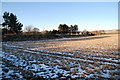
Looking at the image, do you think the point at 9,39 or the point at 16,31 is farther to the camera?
the point at 16,31

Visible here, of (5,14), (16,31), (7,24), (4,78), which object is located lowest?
(4,78)

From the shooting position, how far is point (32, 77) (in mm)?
2920

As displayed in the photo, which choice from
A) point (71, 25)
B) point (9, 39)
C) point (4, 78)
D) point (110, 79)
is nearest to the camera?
point (110, 79)

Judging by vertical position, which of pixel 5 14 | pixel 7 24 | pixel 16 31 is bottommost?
pixel 16 31

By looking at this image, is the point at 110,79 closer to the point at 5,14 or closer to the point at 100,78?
the point at 100,78

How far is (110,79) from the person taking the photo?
2.71 m

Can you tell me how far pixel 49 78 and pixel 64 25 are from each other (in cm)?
4717

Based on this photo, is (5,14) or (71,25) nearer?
(5,14)

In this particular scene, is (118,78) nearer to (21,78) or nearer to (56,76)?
(56,76)

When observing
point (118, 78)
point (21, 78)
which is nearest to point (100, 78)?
point (118, 78)

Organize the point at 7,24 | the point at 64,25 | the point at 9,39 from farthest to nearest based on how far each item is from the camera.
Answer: the point at 64,25 < the point at 7,24 < the point at 9,39

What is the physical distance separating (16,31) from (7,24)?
3396 millimetres

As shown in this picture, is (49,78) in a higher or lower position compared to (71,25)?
lower

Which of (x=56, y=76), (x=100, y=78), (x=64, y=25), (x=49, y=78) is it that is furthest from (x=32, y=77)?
(x=64, y=25)
